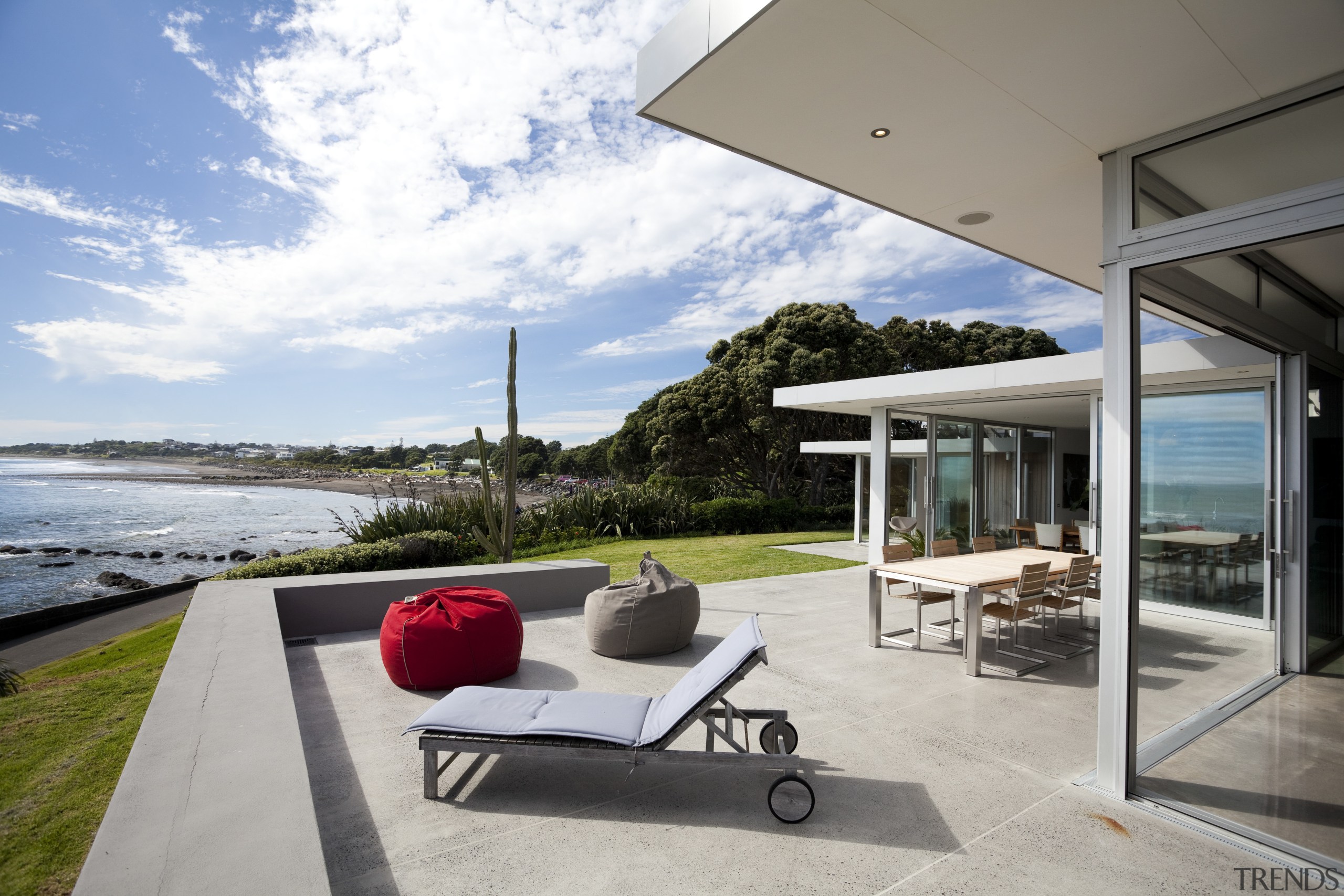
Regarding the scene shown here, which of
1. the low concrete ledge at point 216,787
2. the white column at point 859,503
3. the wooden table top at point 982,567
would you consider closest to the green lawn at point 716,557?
the white column at point 859,503

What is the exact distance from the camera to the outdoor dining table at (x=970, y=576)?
537 centimetres

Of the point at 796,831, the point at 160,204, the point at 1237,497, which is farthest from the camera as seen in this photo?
the point at 160,204

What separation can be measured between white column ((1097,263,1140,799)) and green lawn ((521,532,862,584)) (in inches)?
247

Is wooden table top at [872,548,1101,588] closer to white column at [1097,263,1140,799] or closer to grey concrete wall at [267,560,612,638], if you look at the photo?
white column at [1097,263,1140,799]

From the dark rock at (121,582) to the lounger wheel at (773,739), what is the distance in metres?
15.5

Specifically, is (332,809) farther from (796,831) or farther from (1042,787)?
(1042,787)

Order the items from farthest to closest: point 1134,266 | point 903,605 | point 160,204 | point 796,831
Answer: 1. point 160,204
2. point 903,605
3. point 1134,266
4. point 796,831

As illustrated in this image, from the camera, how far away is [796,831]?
287cm

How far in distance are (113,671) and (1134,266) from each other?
8.63 meters

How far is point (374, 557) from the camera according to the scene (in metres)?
8.81

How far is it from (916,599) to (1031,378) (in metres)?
4.13

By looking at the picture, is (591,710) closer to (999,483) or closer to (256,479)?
(999,483)

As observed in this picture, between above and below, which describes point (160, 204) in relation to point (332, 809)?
→ above

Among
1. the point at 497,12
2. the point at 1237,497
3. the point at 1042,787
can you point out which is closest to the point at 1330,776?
the point at 1042,787
